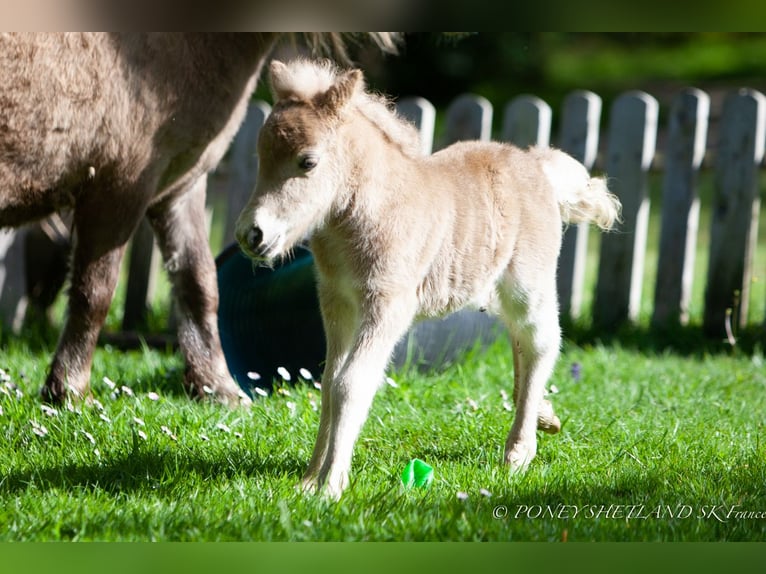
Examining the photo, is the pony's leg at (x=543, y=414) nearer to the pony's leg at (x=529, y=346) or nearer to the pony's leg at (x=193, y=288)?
the pony's leg at (x=529, y=346)

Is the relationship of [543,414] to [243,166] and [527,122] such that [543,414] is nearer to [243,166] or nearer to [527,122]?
[527,122]

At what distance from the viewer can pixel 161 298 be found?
26.2 ft

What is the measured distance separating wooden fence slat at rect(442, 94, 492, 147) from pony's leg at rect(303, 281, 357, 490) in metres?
4.32

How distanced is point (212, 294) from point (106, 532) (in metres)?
2.35

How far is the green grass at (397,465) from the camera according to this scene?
3131 mm

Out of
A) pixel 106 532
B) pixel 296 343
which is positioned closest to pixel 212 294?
pixel 296 343

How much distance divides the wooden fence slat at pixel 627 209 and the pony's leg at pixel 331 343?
4201 mm

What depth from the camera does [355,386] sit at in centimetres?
336

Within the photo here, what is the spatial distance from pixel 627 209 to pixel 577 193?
333 centimetres

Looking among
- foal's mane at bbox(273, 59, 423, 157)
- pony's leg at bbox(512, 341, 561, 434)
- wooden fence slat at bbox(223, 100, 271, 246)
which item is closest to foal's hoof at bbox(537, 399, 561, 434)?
pony's leg at bbox(512, 341, 561, 434)

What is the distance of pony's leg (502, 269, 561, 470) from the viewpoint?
13.0ft

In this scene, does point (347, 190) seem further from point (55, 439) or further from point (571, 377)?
point (571, 377)

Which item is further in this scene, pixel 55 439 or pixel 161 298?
pixel 161 298

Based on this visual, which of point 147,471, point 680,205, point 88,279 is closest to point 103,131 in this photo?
point 88,279
